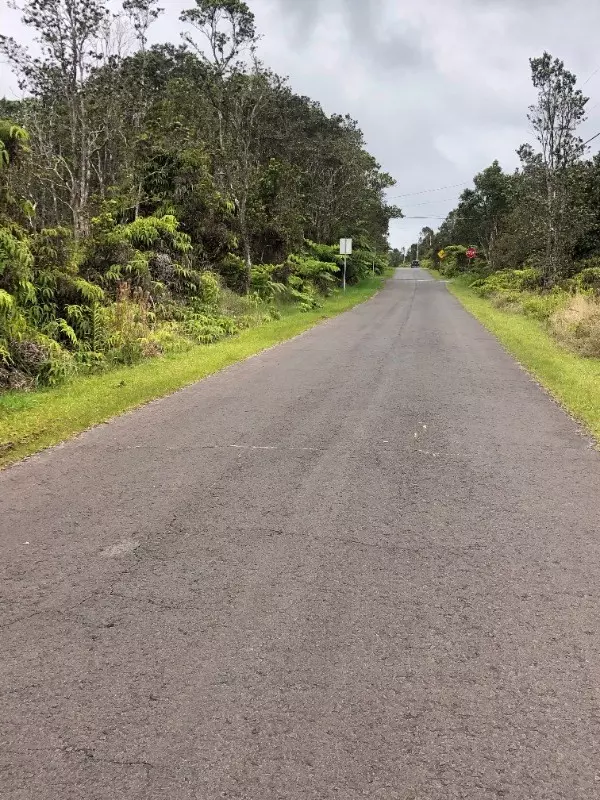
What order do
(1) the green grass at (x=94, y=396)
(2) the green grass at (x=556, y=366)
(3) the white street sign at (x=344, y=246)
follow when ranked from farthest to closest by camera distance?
(3) the white street sign at (x=344, y=246)
(2) the green grass at (x=556, y=366)
(1) the green grass at (x=94, y=396)

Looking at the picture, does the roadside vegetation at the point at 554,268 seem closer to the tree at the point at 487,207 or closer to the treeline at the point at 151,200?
the tree at the point at 487,207

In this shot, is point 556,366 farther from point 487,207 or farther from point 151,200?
point 487,207

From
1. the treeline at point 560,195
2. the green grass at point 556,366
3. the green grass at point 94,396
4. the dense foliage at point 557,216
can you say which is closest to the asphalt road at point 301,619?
the green grass at point 94,396

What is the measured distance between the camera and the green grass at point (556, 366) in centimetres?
844

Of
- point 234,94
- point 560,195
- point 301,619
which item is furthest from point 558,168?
point 301,619

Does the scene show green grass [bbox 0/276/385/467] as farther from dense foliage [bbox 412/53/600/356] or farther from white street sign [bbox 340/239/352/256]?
white street sign [bbox 340/239/352/256]

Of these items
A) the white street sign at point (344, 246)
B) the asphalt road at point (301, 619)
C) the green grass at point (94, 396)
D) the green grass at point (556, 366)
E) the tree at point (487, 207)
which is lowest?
the asphalt road at point (301, 619)

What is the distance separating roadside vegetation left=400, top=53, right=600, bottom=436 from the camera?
11.9m

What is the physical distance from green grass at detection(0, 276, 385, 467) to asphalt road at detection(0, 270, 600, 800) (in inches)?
23.7

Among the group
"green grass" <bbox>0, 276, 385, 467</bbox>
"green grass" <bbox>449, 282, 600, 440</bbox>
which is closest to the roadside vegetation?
"green grass" <bbox>449, 282, 600, 440</bbox>

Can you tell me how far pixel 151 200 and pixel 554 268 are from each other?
18.0 metres

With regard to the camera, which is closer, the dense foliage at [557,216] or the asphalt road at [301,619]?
the asphalt road at [301,619]

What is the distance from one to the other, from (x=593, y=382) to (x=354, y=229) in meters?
30.6

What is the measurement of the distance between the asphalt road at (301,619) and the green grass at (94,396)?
60 centimetres
